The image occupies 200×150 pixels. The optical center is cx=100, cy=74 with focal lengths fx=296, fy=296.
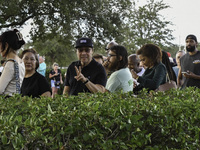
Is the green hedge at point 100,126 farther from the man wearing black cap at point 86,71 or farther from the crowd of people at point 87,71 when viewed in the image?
the man wearing black cap at point 86,71

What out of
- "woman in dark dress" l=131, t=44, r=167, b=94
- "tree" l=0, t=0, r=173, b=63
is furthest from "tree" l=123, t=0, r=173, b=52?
"woman in dark dress" l=131, t=44, r=167, b=94

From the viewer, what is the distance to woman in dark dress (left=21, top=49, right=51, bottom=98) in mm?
4305

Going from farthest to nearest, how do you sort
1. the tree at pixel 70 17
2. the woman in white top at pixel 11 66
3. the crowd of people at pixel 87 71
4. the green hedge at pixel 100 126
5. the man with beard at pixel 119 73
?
the tree at pixel 70 17 → the man with beard at pixel 119 73 → the crowd of people at pixel 87 71 → the woman in white top at pixel 11 66 → the green hedge at pixel 100 126

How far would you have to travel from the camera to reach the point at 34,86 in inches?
169

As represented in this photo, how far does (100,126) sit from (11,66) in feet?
6.06

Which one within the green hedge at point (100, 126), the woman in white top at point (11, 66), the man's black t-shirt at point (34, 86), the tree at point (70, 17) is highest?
the tree at point (70, 17)

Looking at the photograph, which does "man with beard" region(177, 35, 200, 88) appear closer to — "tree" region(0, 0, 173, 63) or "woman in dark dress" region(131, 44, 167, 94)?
"woman in dark dress" region(131, 44, 167, 94)

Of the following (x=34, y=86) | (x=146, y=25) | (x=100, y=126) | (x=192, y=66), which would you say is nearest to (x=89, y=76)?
(x=34, y=86)

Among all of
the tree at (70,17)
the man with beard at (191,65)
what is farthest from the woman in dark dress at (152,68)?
the tree at (70,17)

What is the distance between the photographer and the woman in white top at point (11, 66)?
355cm

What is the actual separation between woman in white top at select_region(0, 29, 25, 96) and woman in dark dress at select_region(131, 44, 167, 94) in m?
1.79

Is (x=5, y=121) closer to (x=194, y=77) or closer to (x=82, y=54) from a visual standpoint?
(x=82, y=54)

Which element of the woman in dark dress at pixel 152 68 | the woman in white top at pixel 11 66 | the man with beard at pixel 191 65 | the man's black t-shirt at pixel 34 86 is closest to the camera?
the woman in white top at pixel 11 66

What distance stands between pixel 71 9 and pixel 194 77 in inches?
415
